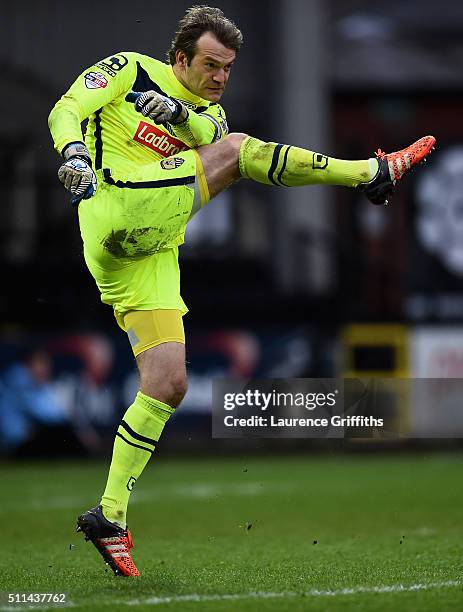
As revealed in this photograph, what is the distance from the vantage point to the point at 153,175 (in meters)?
5.49

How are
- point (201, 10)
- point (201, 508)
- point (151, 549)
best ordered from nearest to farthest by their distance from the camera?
point (201, 10) → point (151, 549) → point (201, 508)

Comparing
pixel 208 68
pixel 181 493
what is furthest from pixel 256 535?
pixel 208 68

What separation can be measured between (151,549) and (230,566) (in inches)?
42.4

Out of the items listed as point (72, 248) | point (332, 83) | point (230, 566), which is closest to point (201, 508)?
Answer: point (230, 566)

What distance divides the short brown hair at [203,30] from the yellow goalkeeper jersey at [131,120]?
0.16 metres

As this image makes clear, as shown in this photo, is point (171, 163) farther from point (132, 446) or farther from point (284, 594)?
point (284, 594)

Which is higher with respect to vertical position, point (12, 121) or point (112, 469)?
point (12, 121)

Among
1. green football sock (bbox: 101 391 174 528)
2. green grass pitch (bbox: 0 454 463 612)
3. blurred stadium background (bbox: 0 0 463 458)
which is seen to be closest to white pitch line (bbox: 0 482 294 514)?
green grass pitch (bbox: 0 454 463 612)

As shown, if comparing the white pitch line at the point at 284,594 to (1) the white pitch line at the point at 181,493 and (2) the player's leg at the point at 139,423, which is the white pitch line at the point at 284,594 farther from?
(1) the white pitch line at the point at 181,493

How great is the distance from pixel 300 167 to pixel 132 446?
1355mm

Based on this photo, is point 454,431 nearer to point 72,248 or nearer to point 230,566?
point 72,248

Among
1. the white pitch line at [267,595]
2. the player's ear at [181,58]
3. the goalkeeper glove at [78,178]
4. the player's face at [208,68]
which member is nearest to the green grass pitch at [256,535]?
the white pitch line at [267,595]

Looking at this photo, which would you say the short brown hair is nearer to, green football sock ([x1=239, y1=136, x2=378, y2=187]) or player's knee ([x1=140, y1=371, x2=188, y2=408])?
green football sock ([x1=239, y1=136, x2=378, y2=187])

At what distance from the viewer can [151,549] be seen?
696 cm
